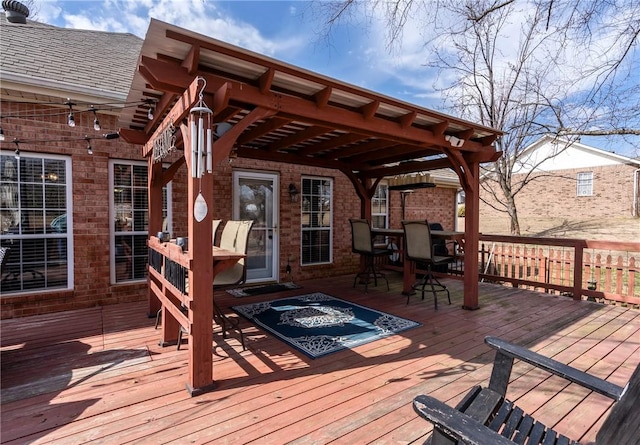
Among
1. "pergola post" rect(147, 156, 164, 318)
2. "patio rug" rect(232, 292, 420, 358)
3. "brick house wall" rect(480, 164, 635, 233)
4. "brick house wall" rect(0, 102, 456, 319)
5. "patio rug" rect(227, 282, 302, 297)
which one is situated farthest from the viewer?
"brick house wall" rect(480, 164, 635, 233)

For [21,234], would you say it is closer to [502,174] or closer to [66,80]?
[66,80]

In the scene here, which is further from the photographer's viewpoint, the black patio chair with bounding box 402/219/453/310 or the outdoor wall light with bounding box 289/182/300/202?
the outdoor wall light with bounding box 289/182/300/202

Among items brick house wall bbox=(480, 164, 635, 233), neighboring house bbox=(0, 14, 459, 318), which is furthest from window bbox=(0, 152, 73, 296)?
brick house wall bbox=(480, 164, 635, 233)

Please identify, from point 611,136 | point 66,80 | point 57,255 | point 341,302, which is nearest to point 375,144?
point 341,302

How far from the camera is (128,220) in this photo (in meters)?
4.99

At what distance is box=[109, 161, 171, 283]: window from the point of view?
4.87 metres

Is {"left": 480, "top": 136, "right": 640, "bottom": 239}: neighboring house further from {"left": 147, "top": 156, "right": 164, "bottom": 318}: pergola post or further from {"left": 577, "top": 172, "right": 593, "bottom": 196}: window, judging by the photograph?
{"left": 147, "top": 156, "right": 164, "bottom": 318}: pergola post

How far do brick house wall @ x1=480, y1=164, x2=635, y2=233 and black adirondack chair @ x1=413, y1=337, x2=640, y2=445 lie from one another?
1481 centimetres

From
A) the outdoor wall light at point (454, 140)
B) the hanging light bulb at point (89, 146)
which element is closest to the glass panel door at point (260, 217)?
the hanging light bulb at point (89, 146)

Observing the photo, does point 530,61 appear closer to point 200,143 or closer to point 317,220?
point 317,220

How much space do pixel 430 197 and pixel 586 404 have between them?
24.8 ft

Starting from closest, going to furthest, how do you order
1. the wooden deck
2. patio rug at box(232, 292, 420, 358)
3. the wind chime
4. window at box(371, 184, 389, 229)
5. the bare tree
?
1. the wooden deck
2. the wind chime
3. patio rug at box(232, 292, 420, 358)
4. the bare tree
5. window at box(371, 184, 389, 229)

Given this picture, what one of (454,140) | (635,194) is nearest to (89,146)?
(454,140)

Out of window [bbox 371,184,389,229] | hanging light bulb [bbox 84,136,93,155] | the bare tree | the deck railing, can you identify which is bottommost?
the deck railing
